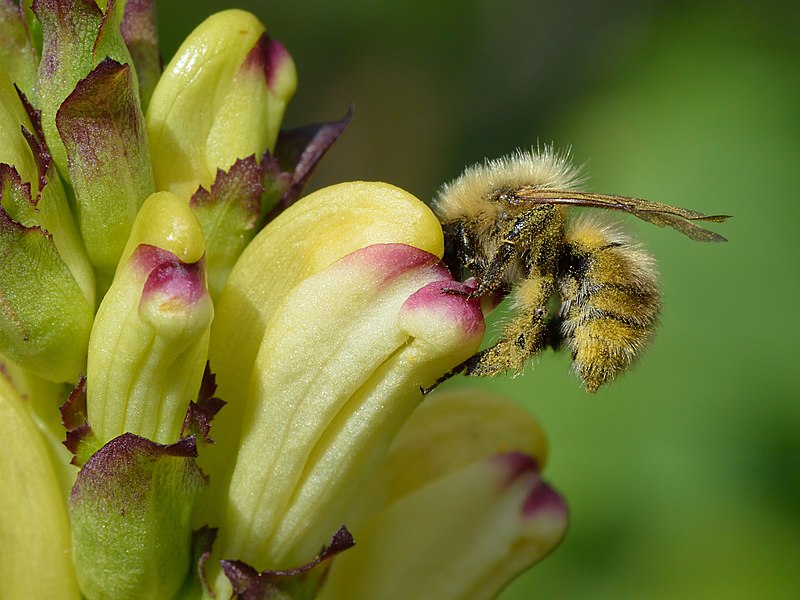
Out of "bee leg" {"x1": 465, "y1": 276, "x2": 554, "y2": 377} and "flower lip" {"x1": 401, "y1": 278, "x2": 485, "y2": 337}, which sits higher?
"flower lip" {"x1": 401, "y1": 278, "x2": 485, "y2": 337}

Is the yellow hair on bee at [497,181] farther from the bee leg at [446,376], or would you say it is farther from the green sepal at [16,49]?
the green sepal at [16,49]

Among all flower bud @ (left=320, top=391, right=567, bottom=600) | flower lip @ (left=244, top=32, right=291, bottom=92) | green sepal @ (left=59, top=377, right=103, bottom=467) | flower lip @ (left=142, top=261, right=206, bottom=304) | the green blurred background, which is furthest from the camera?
the green blurred background

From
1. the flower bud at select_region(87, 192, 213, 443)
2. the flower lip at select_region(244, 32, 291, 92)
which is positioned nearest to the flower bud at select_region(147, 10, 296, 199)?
the flower lip at select_region(244, 32, 291, 92)

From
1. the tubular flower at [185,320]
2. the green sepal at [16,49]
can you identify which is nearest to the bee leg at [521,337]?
the tubular flower at [185,320]

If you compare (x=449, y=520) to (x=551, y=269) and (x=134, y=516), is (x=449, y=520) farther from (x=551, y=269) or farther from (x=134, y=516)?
(x=134, y=516)

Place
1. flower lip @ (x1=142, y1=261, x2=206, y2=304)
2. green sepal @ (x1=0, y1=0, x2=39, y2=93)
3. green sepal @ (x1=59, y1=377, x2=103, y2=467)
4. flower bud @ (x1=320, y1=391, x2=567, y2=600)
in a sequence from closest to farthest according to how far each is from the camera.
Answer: flower lip @ (x1=142, y1=261, x2=206, y2=304) < green sepal @ (x1=59, y1=377, x2=103, y2=467) < green sepal @ (x1=0, y1=0, x2=39, y2=93) < flower bud @ (x1=320, y1=391, x2=567, y2=600)

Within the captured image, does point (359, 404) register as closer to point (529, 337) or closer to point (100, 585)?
point (529, 337)

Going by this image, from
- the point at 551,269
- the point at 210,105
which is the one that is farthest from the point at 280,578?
the point at 210,105

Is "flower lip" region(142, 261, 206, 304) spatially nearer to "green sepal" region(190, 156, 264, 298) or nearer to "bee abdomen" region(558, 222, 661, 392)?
"green sepal" region(190, 156, 264, 298)
